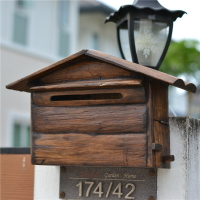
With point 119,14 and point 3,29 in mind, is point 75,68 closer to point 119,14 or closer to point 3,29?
point 119,14

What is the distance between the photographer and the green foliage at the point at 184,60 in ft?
65.2

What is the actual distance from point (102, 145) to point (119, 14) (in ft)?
2.96

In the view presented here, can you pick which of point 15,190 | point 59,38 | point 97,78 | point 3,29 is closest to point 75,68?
point 97,78

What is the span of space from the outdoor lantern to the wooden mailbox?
0.38 m

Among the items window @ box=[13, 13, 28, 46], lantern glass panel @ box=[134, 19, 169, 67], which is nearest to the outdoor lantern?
lantern glass panel @ box=[134, 19, 169, 67]

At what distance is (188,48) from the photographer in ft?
65.4

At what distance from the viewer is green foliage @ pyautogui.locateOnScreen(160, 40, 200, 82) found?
65.2ft

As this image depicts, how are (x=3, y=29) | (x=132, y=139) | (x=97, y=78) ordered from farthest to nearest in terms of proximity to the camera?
(x=3, y=29)
(x=97, y=78)
(x=132, y=139)

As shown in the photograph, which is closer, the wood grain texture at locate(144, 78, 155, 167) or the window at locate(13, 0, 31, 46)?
the wood grain texture at locate(144, 78, 155, 167)

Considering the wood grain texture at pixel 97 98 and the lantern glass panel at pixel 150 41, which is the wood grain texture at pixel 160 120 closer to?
the wood grain texture at pixel 97 98

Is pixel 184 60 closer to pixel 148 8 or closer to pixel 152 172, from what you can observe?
pixel 148 8

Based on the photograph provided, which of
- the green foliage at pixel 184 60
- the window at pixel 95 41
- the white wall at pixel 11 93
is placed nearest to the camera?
the white wall at pixel 11 93

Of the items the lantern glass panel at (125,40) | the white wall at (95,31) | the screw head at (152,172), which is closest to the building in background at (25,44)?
the white wall at (95,31)

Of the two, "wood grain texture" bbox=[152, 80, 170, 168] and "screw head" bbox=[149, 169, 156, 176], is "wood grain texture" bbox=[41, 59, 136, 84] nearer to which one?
"wood grain texture" bbox=[152, 80, 170, 168]
